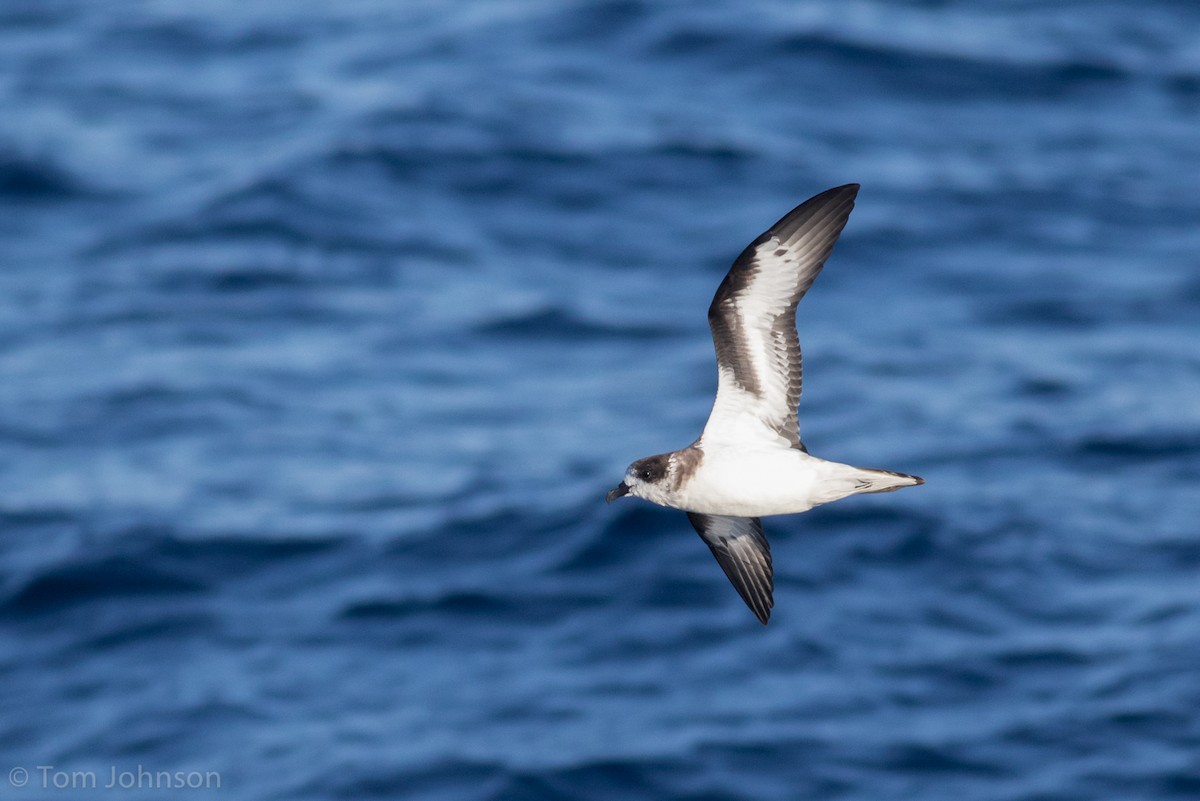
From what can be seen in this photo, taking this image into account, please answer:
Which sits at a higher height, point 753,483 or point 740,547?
point 753,483

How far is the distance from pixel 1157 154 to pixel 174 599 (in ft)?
72.7

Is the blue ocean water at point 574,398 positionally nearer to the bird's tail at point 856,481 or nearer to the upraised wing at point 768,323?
the upraised wing at point 768,323

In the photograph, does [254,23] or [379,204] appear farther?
[254,23]

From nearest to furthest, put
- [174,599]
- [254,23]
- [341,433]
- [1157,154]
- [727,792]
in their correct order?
[727,792], [174,599], [341,433], [1157,154], [254,23]

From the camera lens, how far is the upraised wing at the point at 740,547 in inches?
412

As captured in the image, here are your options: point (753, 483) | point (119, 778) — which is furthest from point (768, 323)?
point (119, 778)

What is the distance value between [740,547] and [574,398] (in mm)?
15927

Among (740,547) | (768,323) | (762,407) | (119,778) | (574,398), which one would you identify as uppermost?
(768,323)

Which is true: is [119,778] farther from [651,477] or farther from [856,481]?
[856,481]

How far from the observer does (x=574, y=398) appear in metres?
26.4

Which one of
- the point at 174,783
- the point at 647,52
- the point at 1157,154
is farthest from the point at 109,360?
the point at 1157,154

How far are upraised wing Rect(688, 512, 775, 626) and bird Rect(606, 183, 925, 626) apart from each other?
72cm

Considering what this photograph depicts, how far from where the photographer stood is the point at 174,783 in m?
19.8

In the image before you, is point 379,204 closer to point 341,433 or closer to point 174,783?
point 341,433
